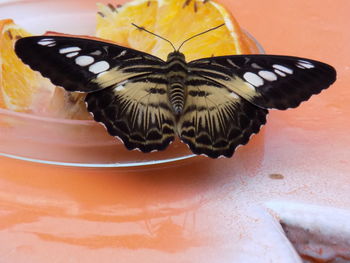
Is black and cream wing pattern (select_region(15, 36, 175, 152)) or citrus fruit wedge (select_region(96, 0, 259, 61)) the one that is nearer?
black and cream wing pattern (select_region(15, 36, 175, 152))

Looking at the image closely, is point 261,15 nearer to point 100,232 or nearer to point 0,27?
point 0,27

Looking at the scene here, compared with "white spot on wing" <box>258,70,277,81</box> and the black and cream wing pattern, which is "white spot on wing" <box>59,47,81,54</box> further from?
"white spot on wing" <box>258,70,277,81</box>

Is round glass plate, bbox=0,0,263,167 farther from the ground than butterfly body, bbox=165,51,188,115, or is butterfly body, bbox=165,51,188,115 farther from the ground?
butterfly body, bbox=165,51,188,115

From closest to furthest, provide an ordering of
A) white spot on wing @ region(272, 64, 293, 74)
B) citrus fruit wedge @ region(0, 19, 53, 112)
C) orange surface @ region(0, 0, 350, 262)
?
orange surface @ region(0, 0, 350, 262), white spot on wing @ region(272, 64, 293, 74), citrus fruit wedge @ region(0, 19, 53, 112)

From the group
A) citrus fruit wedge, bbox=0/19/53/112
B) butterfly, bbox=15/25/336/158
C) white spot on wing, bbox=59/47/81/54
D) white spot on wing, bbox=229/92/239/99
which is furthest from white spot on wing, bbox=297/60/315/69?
citrus fruit wedge, bbox=0/19/53/112

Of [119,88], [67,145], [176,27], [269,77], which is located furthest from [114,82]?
[176,27]

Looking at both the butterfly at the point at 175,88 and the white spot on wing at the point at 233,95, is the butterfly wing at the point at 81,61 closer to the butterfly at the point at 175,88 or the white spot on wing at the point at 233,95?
the butterfly at the point at 175,88
